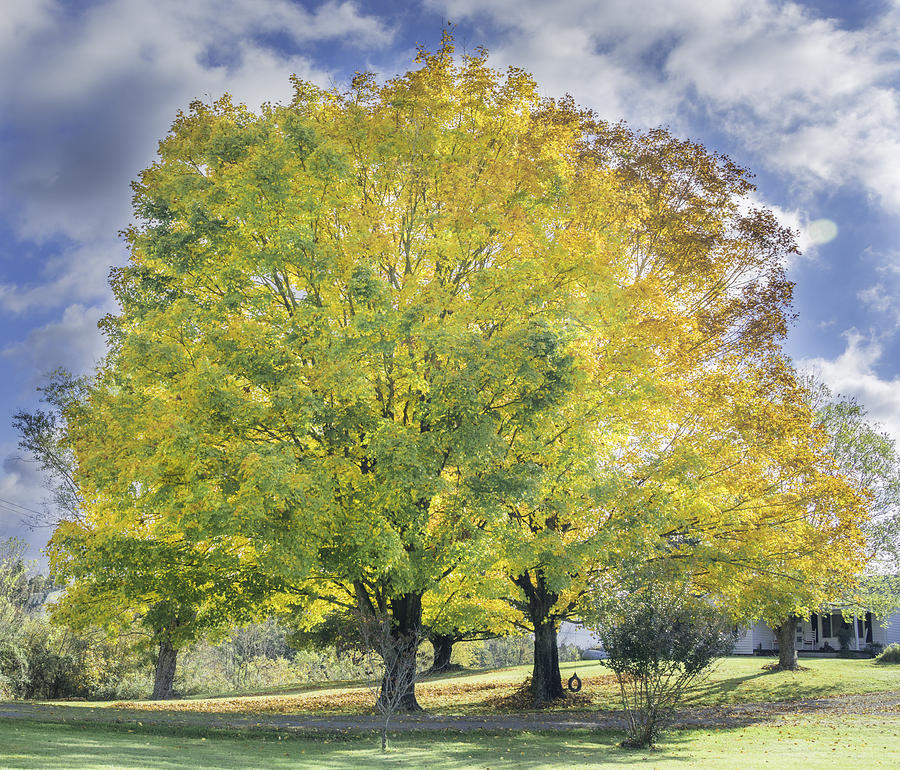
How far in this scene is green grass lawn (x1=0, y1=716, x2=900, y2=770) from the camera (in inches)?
402

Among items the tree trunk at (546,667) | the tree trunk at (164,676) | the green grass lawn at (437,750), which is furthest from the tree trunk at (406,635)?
the tree trunk at (164,676)

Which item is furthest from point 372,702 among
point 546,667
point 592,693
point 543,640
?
point 592,693

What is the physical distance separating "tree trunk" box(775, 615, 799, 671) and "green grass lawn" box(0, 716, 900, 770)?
1607cm

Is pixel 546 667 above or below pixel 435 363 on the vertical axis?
below

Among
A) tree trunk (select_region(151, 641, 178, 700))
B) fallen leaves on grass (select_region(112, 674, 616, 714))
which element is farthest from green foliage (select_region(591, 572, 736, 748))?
tree trunk (select_region(151, 641, 178, 700))

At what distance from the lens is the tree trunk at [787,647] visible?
31016 mm

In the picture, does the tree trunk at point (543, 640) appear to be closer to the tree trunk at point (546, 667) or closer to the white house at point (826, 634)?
the tree trunk at point (546, 667)

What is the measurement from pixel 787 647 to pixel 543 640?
15.8 meters

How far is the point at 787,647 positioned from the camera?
103 ft

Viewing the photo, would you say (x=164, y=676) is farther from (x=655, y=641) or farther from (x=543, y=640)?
(x=655, y=641)

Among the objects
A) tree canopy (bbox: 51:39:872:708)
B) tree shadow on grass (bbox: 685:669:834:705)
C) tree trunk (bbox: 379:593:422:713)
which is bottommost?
tree shadow on grass (bbox: 685:669:834:705)

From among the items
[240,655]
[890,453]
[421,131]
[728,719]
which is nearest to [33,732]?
[421,131]

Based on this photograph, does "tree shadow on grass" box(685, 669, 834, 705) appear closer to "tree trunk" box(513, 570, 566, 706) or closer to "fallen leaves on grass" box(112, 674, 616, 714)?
"fallen leaves on grass" box(112, 674, 616, 714)

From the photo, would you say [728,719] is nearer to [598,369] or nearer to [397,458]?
[598,369]
